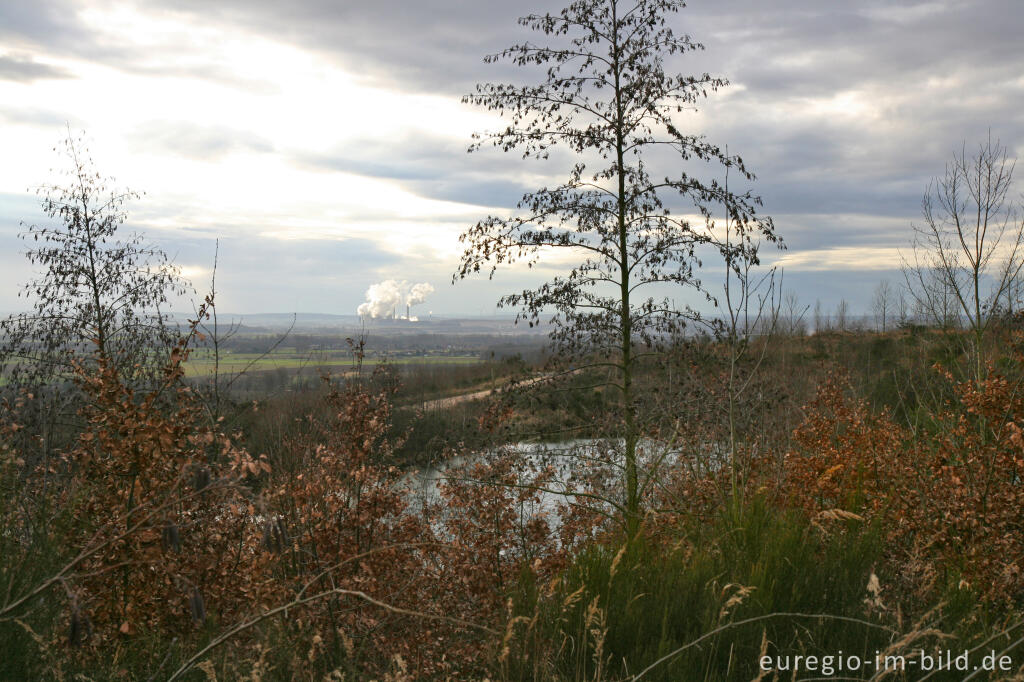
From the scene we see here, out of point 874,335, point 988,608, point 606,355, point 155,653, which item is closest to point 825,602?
point 988,608

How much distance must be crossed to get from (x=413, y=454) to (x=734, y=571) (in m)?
26.0

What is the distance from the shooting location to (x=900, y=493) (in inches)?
241

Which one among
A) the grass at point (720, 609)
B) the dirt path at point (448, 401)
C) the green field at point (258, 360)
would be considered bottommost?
the dirt path at point (448, 401)

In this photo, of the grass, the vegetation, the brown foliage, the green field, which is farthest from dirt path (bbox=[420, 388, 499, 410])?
the grass

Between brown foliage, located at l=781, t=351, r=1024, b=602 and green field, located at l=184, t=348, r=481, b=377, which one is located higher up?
green field, located at l=184, t=348, r=481, b=377

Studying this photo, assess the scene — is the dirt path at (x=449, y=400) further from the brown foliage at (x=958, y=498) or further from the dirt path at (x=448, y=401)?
the brown foliage at (x=958, y=498)

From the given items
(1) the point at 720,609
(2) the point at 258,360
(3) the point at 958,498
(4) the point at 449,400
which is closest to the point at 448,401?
(4) the point at 449,400

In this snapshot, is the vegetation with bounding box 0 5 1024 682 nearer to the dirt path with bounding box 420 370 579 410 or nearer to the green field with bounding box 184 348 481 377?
the green field with bounding box 184 348 481 377

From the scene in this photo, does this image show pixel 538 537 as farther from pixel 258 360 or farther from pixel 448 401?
pixel 448 401

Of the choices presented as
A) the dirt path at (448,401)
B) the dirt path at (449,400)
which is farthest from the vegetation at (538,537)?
the dirt path at (448,401)

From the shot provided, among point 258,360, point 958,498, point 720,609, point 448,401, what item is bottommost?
point 448,401

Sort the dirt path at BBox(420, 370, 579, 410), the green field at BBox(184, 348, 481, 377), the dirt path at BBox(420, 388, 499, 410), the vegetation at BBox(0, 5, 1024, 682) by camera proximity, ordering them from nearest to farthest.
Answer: the vegetation at BBox(0, 5, 1024, 682), the green field at BBox(184, 348, 481, 377), the dirt path at BBox(420, 370, 579, 410), the dirt path at BBox(420, 388, 499, 410)

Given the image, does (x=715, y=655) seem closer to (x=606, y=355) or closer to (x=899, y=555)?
(x=899, y=555)

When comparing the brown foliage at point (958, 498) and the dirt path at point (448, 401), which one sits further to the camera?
the dirt path at point (448, 401)
